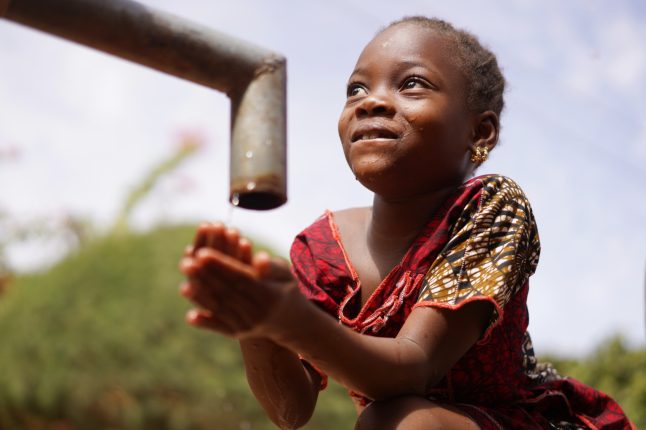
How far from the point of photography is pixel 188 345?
24.3 ft

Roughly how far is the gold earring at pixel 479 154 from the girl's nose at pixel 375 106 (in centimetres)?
33

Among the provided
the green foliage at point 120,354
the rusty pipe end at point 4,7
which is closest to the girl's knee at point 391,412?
the rusty pipe end at point 4,7

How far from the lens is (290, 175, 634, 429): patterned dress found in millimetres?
2047

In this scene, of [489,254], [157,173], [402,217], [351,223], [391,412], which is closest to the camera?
[391,412]

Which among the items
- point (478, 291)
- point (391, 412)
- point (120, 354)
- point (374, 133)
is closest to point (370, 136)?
point (374, 133)

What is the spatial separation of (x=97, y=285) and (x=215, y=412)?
5.87 ft

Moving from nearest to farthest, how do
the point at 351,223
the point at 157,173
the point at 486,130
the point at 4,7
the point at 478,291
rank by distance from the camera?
the point at 4,7, the point at 478,291, the point at 486,130, the point at 351,223, the point at 157,173

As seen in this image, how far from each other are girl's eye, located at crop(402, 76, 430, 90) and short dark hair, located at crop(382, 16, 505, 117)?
6.2 inches

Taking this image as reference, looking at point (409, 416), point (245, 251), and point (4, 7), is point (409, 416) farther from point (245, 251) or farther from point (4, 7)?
point (4, 7)

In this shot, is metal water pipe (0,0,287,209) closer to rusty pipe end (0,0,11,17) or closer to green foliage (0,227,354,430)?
rusty pipe end (0,0,11,17)

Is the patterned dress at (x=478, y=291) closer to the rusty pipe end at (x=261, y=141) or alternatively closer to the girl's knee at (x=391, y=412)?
the girl's knee at (x=391, y=412)

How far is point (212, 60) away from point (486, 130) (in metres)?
1.01

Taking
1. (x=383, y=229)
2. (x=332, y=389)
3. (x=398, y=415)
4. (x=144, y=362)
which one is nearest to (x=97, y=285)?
(x=144, y=362)

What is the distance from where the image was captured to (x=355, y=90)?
238 centimetres
